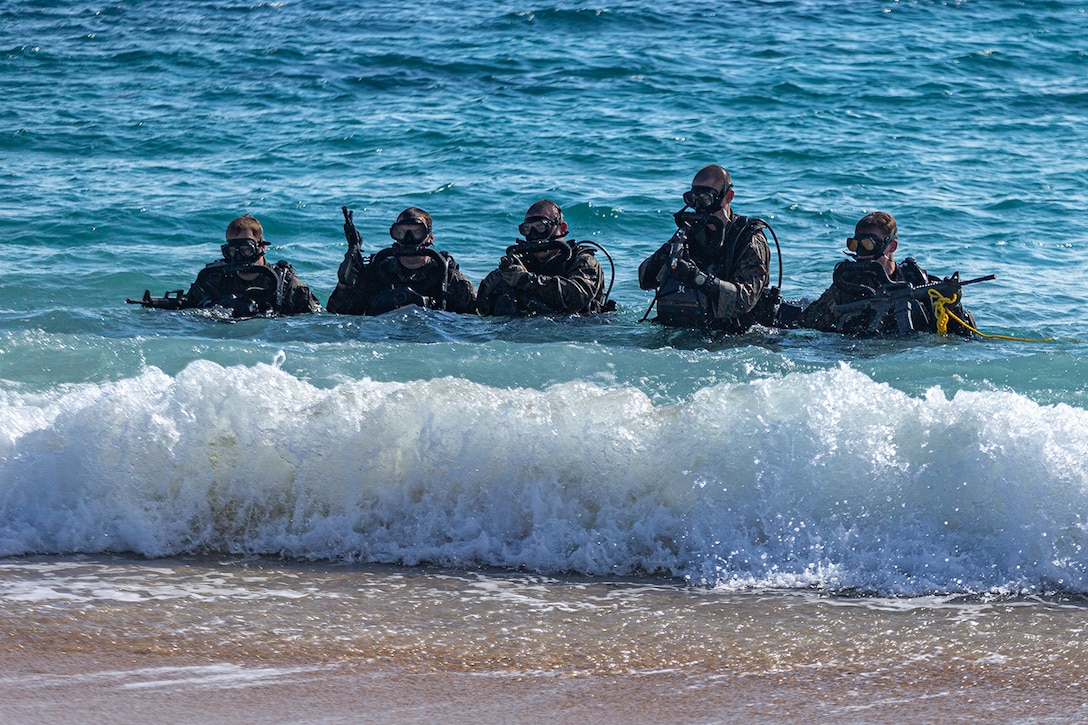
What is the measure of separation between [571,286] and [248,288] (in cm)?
253

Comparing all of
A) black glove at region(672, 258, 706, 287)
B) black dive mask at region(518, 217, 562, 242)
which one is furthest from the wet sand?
black dive mask at region(518, 217, 562, 242)

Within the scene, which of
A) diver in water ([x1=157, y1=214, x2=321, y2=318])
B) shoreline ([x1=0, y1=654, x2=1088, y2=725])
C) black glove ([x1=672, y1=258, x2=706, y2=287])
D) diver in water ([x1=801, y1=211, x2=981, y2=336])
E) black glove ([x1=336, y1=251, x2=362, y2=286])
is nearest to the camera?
shoreline ([x1=0, y1=654, x2=1088, y2=725])

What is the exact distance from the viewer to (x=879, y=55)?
2223 centimetres

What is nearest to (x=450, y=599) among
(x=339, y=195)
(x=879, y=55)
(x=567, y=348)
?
(x=567, y=348)

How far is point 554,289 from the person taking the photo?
383 inches

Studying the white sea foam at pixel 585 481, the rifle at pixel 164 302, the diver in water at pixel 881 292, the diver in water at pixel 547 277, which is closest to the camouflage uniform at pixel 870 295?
the diver in water at pixel 881 292

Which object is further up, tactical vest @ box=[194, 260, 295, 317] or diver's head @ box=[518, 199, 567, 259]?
diver's head @ box=[518, 199, 567, 259]

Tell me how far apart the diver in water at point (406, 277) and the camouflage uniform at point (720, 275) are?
1.74 metres

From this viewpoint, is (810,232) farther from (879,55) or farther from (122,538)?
Result: (122,538)

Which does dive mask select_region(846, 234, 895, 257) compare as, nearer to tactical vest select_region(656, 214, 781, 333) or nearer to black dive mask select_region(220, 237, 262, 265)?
tactical vest select_region(656, 214, 781, 333)

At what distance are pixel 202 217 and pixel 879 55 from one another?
12084 mm

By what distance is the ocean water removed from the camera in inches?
209

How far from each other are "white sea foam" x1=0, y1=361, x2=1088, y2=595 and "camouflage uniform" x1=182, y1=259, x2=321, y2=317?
410 cm

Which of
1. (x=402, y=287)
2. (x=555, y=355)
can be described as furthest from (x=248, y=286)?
(x=555, y=355)
